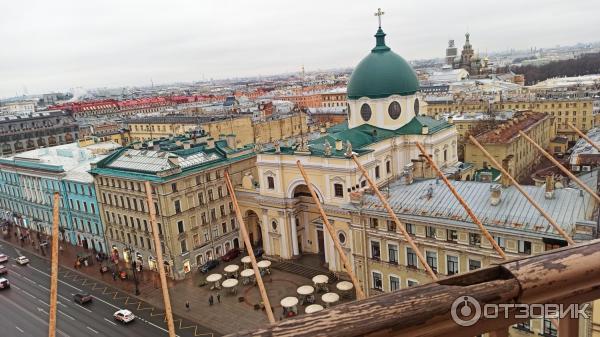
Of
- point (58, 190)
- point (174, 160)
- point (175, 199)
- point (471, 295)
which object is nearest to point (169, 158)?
point (174, 160)

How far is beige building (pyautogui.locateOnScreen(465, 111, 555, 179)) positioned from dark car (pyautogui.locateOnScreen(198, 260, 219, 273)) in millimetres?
37455

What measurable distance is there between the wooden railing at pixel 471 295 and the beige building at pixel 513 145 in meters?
60.3

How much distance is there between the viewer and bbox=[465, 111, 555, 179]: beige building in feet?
221

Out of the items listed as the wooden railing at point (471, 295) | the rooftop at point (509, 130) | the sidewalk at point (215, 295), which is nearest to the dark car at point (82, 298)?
the sidewalk at point (215, 295)

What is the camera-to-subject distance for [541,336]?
91.2 ft

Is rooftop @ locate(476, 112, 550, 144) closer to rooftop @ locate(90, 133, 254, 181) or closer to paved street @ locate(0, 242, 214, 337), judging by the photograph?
rooftop @ locate(90, 133, 254, 181)

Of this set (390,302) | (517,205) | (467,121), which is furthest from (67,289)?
(467,121)

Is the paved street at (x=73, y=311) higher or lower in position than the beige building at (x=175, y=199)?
lower

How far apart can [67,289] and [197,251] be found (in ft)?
44.9

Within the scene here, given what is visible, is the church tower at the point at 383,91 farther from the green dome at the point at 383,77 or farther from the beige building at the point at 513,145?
the beige building at the point at 513,145

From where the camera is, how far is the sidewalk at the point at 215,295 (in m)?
39.9

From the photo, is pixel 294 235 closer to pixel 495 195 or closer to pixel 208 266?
pixel 208 266

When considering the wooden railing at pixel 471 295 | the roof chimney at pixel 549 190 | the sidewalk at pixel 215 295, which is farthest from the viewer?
the sidewalk at pixel 215 295

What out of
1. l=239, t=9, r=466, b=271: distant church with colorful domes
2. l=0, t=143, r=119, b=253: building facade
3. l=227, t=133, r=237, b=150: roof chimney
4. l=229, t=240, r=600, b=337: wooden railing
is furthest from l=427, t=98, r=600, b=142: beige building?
l=229, t=240, r=600, b=337: wooden railing
